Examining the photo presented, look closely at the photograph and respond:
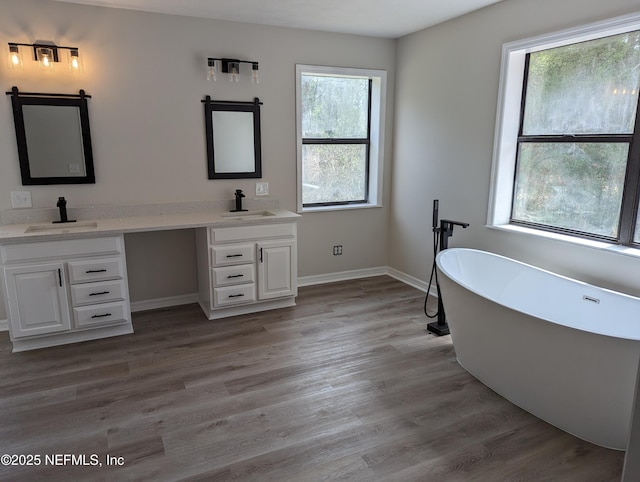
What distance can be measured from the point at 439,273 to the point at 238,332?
5.45ft

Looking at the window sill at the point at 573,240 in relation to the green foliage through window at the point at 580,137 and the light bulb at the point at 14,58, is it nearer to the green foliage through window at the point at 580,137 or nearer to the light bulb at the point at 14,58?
the green foliage through window at the point at 580,137

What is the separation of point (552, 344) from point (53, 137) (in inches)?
149

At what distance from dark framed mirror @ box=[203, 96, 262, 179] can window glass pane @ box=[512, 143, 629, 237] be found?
2.37 m

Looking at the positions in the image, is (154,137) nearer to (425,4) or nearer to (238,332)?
(238,332)

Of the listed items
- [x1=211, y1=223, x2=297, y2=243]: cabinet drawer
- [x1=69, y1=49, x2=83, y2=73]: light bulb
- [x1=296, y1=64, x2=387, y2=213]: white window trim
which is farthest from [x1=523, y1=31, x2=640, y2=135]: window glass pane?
[x1=69, y1=49, x2=83, y2=73]: light bulb

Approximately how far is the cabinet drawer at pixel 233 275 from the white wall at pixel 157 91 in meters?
0.59

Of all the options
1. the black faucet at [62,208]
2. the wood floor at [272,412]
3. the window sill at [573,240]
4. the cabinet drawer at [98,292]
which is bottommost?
the wood floor at [272,412]

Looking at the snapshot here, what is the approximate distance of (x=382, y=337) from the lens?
348 cm

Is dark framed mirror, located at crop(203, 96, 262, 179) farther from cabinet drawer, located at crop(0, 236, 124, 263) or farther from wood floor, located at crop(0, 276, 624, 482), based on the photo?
wood floor, located at crop(0, 276, 624, 482)

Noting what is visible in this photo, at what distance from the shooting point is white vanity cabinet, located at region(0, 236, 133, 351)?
3.10 meters

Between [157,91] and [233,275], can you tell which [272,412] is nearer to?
[233,275]

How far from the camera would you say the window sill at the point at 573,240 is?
110 inches

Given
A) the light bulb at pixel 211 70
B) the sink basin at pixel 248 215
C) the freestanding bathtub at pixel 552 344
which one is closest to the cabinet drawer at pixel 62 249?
the sink basin at pixel 248 215

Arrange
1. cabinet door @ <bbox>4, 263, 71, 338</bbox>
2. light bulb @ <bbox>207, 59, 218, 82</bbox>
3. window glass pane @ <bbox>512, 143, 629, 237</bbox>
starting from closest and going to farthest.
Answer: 1. window glass pane @ <bbox>512, 143, 629, 237</bbox>
2. cabinet door @ <bbox>4, 263, 71, 338</bbox>
3. light bulb @ <bbox>207, 59, 218, 82</bbox>
